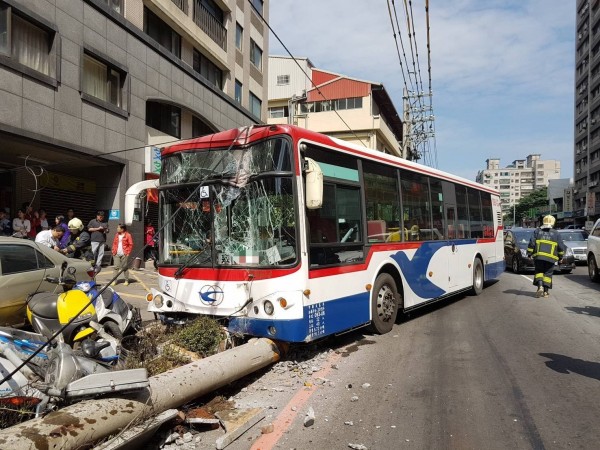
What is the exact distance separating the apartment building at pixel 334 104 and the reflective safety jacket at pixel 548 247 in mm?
27583

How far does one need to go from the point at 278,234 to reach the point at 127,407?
2637 millimetres

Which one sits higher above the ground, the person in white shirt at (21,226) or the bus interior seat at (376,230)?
the person in white shirt at (21,226)

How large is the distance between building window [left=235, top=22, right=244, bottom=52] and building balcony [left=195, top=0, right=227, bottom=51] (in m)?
1.73

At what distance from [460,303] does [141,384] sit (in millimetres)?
8676

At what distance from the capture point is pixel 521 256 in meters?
17.4

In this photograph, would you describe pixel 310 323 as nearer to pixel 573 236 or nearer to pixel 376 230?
pixel 376 230

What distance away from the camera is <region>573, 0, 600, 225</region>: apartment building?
214ft

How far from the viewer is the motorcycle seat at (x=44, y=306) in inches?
214

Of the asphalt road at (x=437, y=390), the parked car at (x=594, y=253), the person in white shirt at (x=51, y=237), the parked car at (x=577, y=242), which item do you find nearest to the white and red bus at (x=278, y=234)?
the asphalt road at (x=437, y=390)

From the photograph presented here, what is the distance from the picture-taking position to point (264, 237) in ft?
18.4

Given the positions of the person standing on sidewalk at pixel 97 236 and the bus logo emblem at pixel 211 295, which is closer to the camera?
the bus logo emblem at pixel 211 295

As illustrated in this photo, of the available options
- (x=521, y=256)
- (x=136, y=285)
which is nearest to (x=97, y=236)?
(x=136, y=285)

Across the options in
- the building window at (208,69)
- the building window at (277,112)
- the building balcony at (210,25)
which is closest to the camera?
the building balcony at (210,25)

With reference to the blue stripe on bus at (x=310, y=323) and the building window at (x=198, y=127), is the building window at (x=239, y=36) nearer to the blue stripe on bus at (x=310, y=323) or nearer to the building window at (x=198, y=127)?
the building window at (x=198, y=127)
